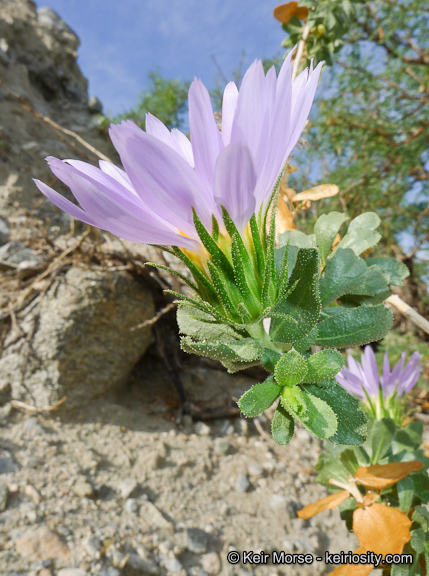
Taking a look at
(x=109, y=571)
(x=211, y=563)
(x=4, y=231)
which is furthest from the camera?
(x=4, y=231)

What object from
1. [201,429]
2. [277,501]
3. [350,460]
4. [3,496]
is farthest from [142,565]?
[350,460]

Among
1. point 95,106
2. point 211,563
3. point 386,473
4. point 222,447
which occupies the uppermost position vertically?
point 95,106

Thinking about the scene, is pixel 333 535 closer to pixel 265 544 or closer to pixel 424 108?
pixel 265 544

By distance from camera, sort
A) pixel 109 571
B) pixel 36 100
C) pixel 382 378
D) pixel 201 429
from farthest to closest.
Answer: pixel 36 100, pixel 201 429, pixel 109 571, pixel 382 378

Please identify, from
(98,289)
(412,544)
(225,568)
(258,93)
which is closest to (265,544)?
(225,568)

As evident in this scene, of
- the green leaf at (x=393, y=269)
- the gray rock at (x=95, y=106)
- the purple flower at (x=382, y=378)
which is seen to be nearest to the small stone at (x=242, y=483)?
the purple flower at (x=382, y=378)

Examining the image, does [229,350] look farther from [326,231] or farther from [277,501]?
[277,501]
